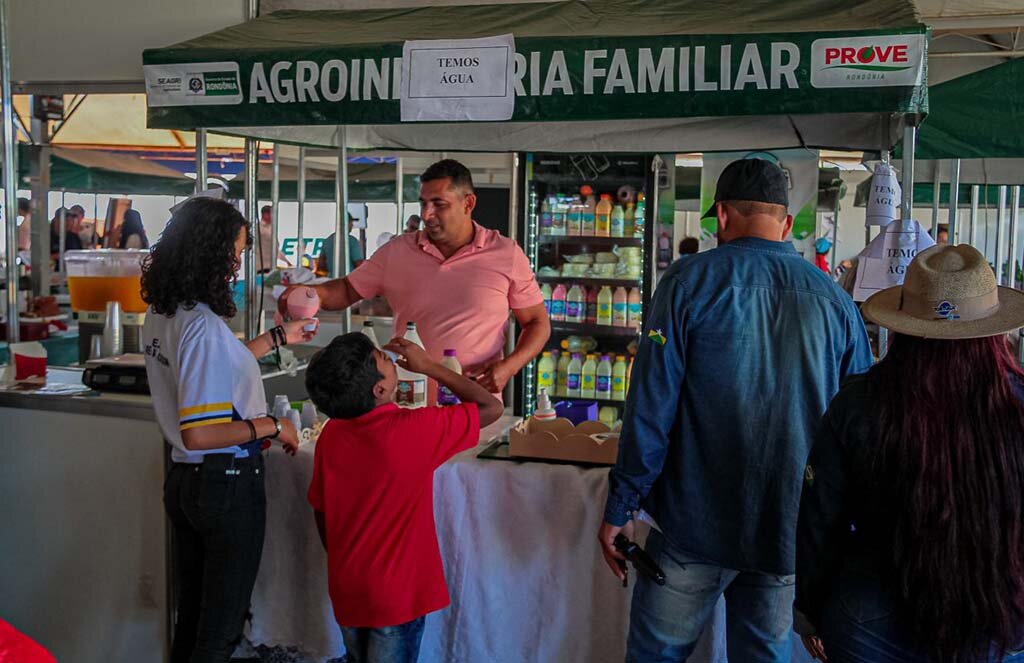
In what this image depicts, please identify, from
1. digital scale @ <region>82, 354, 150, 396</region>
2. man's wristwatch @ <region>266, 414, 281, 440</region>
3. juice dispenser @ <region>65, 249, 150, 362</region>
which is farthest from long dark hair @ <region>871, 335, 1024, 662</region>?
juice dispenser @ <region>65, 249, 150, 362</region>

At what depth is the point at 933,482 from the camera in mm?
1675

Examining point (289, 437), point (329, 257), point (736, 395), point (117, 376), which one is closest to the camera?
point (736, 395)

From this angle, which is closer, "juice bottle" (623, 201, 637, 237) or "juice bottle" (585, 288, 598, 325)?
"juice bottle" (623, 201, 637, 237)

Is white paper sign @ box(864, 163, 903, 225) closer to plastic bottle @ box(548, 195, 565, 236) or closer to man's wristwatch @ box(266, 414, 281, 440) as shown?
man's wristwatch @ box(266, 414, 281, 440)

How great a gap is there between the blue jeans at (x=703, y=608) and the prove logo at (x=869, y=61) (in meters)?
1.60

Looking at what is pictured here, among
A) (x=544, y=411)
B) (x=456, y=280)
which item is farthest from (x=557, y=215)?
(x=544, y=411)

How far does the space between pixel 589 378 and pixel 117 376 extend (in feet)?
11.5

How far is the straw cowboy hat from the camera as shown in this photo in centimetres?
172

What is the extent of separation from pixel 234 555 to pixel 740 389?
1.69 metres

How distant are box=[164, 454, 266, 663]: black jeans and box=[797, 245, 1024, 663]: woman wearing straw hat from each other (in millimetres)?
1829

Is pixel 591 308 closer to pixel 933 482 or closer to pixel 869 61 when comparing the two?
pixel 869 61

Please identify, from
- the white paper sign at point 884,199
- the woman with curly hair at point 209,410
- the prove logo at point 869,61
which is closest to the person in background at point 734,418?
the prove logo at point 869,61

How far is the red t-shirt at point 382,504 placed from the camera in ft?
8.46

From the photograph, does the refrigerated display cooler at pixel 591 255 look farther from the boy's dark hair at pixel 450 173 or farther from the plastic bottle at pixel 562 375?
the boy's dark hair at pixel 450 173
